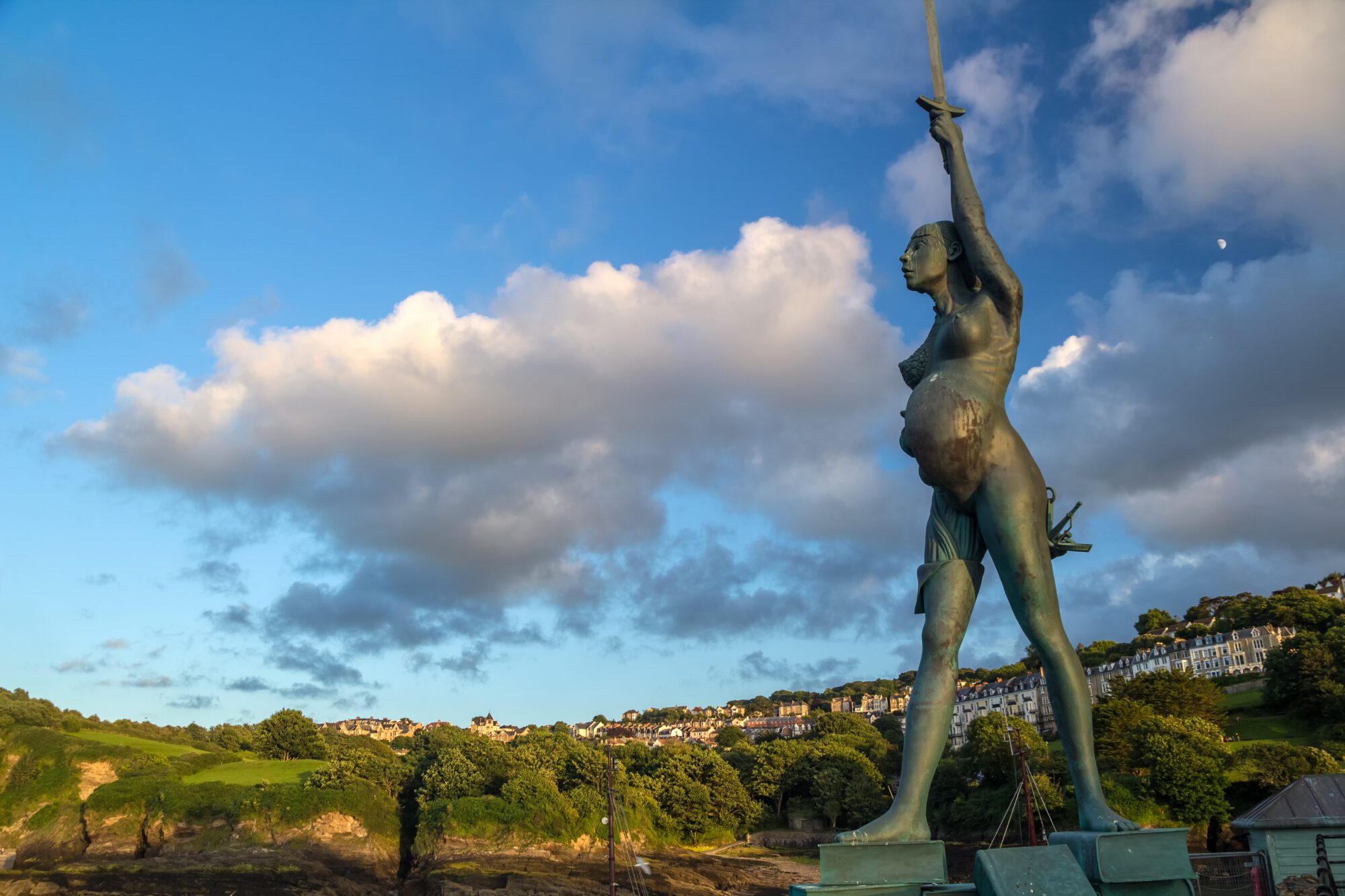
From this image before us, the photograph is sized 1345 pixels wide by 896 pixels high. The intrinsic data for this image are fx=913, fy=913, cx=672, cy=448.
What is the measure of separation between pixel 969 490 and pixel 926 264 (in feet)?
5.02

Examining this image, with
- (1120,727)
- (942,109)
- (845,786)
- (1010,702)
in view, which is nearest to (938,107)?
(942,109)

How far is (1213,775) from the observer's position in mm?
42781

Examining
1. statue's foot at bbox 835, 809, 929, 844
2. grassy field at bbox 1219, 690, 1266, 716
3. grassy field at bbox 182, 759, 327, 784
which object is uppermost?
statue's foot at bbox 835, 809, 929, 844

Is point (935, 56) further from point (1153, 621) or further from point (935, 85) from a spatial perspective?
point (1153, 621)

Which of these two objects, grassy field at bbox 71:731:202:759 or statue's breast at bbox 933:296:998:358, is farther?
grassy field at bbox 71:731:202:759

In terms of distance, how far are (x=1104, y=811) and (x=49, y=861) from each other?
70.9 meters

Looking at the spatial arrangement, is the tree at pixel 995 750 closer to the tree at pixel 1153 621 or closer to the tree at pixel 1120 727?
the tree at pixel 1120 727

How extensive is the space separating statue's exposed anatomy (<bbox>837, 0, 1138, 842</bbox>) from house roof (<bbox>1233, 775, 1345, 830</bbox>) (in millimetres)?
18462

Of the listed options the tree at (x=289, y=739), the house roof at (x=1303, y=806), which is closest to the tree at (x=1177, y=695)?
the house roof at (x=1303, y=806)

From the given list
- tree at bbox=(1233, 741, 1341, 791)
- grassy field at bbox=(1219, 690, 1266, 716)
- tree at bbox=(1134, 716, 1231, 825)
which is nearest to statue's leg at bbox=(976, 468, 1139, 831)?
tree at bbox=(1134, 716, 1231, 825)

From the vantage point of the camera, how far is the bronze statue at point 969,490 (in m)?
5.18

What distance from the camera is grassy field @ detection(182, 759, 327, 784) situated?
6506 cm

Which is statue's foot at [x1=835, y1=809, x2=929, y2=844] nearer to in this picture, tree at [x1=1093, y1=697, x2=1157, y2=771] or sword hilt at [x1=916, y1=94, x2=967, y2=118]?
sword hilt at [x1=916, y1=94, x2=967, y2=118]

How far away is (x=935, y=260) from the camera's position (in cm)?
600
